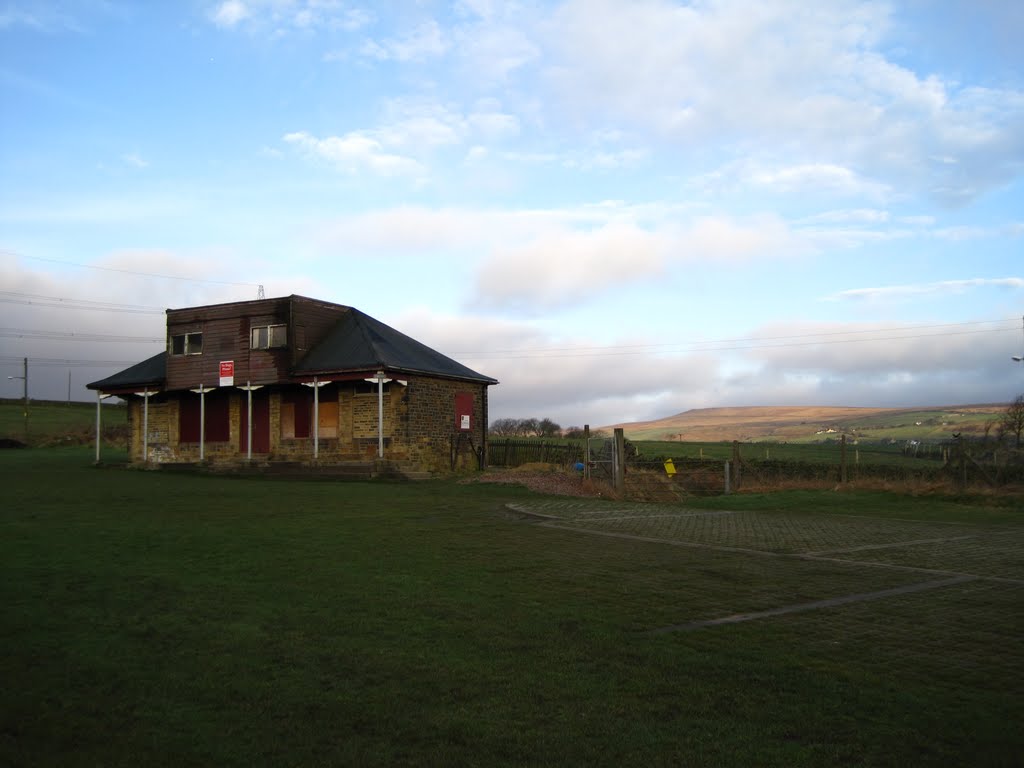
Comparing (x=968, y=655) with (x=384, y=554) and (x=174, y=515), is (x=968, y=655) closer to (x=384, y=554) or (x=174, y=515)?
(x=384, y=554)

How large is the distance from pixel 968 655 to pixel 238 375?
28395 mm

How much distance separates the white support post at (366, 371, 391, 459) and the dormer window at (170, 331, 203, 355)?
8432 millimetres

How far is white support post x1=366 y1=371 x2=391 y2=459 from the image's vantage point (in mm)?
26891

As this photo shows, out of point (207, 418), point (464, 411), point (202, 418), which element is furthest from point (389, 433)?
point (207, 418)

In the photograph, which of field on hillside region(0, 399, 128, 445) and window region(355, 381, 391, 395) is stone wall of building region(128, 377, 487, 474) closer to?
window region(355, 381, 391, 395)

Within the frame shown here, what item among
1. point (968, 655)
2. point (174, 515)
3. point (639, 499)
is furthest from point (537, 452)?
point (968, 655)

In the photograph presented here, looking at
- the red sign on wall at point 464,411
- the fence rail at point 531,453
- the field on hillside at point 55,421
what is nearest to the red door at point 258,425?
the red sign on wall at point 464,411

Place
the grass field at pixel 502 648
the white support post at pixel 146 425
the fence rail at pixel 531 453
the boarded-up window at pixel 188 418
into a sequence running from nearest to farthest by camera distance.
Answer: the grass field at pixel 502 648 → the fence rail at pixel 531 453 → the boarded-up window at pixel 188 418 → the white support post at pixel 146 425

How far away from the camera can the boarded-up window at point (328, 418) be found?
96.5 ft

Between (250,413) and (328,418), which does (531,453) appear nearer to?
(328,418)

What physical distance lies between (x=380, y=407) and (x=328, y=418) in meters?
3.45

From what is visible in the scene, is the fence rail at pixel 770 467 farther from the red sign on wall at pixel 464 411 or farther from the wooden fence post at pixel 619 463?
the wooden fence post at pixel 619 463

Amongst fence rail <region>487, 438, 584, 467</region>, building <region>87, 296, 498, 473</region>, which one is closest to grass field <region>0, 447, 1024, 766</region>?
building <region>87, 296, 498, 473</region>

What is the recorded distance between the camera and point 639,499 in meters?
22.6
